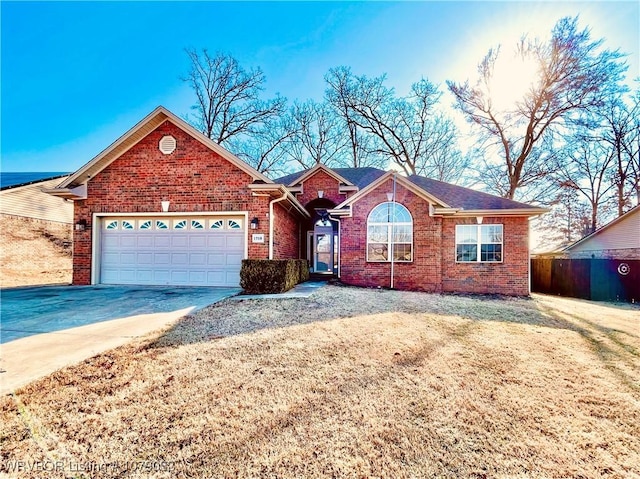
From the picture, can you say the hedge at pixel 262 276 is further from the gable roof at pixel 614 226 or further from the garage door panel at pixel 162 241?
the gable roof at pixel 614 226

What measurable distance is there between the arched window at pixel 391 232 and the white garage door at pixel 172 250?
16.1ft

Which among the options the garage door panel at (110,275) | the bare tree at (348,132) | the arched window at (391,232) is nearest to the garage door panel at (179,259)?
the garage door panel at (110,275)

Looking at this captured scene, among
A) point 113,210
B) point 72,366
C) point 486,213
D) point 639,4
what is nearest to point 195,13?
point 113,210

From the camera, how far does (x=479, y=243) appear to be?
11.4 m

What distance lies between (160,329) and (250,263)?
141 inches

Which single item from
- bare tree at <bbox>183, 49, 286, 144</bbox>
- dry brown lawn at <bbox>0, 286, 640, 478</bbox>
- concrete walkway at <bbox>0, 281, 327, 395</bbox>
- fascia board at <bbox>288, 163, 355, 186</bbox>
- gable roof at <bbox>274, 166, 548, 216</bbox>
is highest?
bare tree at <bbox>183, 49, 286, 144</bbox>

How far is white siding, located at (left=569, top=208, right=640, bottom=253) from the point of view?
50.7ft

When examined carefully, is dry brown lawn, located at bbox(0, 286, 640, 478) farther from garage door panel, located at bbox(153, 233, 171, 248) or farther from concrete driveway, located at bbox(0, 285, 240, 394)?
garage door panel, located at bbox(153, 233, 171, 248)

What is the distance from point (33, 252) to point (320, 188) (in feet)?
49.4

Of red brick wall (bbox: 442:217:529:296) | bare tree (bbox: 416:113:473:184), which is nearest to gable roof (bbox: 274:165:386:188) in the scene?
red brick wall (bbox: 442:217:529:296)

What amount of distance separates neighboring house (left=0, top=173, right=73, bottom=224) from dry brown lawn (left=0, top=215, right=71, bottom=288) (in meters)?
0.33

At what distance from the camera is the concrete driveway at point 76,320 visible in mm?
3691

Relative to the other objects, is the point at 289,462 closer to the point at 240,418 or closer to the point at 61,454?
the point at 240,418

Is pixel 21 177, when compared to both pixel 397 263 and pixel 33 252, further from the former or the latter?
pixel 397 263
